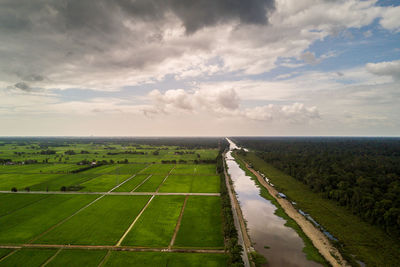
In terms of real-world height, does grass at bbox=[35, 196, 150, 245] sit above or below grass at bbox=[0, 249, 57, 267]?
above

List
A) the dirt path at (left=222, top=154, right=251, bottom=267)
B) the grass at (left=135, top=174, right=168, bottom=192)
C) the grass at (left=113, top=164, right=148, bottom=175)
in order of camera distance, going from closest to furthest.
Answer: the dirt path at (left=222, top=154, right=251, bottom=267) < the grass at (left=135, top=174, right=168, bottom=192) < the grass at (left=113, top=164, right=148, bottom=175)

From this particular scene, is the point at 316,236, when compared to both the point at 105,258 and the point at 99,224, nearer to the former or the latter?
the point at 105,258

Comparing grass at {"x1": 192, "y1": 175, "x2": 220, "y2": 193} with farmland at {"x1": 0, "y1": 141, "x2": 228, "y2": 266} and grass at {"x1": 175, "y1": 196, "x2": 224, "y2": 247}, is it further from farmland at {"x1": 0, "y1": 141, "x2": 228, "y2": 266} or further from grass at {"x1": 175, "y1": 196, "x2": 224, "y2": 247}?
grass at {"x1": 175, "y1": 196, "x2": 224, "y2": 247}

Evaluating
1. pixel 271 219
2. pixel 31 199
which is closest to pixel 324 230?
pixel 271 219

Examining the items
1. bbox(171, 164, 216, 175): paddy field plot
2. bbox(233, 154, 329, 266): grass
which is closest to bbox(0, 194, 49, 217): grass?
bbox(171, 164, 216, 175): paddy field plot

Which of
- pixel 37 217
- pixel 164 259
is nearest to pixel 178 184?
pixel 37 217
